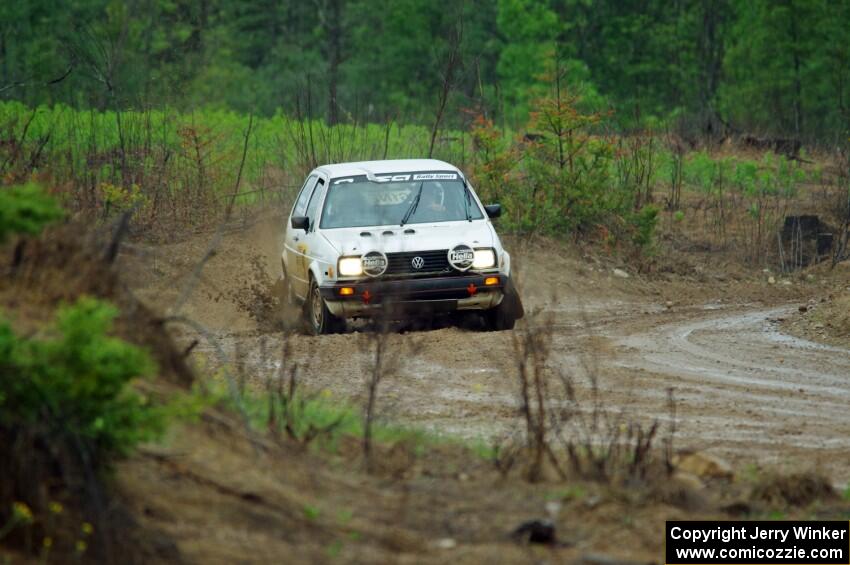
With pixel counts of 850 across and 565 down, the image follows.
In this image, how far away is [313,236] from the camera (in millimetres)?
14453

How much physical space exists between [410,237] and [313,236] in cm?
113

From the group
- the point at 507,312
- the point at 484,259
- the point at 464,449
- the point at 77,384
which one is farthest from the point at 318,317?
the point at 77,384

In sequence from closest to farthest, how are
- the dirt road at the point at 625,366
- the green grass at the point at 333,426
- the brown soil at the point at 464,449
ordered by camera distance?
the brown soil at the point at 464,449 → the green grass at the point at 333,426 → the dirt road at the point at 625,366

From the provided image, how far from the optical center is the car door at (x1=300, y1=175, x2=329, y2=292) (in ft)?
46.7

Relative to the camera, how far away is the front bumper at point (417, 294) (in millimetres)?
13539

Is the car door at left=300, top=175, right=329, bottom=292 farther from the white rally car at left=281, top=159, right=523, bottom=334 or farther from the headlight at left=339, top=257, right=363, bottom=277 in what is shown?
the headlight at left=339, top=257, right=363, bottom=277

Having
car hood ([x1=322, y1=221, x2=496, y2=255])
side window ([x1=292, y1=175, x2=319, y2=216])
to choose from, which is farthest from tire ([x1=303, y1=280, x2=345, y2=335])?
side window ([x1=292, y1=175, x2=319, y2=216])

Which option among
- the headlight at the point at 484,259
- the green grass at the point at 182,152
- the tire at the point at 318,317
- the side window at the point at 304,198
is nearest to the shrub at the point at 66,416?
the tire at the point at 318,317

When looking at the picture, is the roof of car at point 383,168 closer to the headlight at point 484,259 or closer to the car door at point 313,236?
the car door at point 313,236

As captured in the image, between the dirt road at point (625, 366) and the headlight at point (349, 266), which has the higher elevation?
the headlight at point (349, 266)

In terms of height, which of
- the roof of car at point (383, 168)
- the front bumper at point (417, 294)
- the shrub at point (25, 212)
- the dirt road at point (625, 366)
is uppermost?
the shrub at point (25, 212)

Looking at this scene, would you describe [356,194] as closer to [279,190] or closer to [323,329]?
[323,329]

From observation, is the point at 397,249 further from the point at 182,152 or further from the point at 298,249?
the point at 182,152

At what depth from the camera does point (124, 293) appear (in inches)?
273
